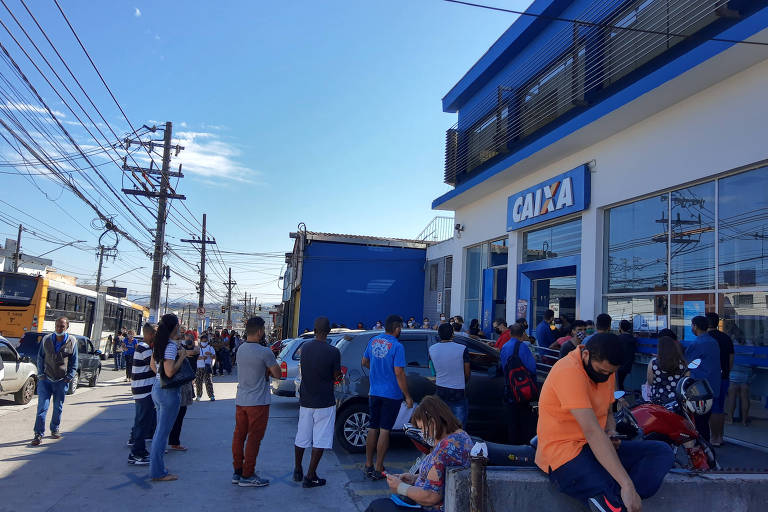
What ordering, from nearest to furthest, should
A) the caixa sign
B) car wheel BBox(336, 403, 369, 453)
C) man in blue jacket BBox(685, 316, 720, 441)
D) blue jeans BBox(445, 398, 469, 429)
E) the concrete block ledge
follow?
1. the concrete block ledge
2. blue jeans BBox(445, 398, 469, 429)
3. man in blue jacket BBox(685, 316, 720, 441)
4. car wheel BBox(336, 403, 369, 453)
5. the caixa sign

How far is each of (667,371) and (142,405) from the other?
6011 millimetres

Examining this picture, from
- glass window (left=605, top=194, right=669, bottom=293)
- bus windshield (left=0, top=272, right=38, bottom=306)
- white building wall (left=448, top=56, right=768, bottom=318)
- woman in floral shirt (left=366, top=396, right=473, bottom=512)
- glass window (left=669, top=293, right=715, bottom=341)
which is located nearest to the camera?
woman in floral shirt (left=366, top=396, right=473, bottom=512)

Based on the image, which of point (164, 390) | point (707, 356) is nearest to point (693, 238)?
point (707, 356)

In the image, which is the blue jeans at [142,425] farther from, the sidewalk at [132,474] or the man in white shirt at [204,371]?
the man in white shirt at [204,371]

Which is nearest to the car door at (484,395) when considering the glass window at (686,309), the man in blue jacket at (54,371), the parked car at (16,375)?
the glass window at (686,309)

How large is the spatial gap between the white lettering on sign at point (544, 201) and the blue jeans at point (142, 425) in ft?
29.8

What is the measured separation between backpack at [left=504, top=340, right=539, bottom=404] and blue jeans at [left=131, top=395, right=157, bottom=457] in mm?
4451

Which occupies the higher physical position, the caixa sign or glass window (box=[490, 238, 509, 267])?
the caixa sign

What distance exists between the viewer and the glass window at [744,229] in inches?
303

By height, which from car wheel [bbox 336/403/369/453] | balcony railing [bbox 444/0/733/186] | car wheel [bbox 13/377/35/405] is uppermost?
balcony railing [bbox 444/0/733/186]

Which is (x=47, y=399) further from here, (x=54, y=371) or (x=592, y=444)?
(x=592, y=444)

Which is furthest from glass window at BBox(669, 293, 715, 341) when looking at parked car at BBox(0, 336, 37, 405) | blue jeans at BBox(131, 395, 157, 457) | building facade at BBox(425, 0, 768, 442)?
parked car at BBox(0, 336, 37, 405)

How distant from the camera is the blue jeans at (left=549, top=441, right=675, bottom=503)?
316 centimetres

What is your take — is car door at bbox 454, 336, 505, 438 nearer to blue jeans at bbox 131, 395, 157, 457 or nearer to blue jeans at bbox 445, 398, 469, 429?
blue jeans at bbox 445, 398, 469, 429
